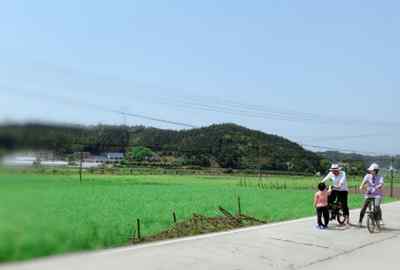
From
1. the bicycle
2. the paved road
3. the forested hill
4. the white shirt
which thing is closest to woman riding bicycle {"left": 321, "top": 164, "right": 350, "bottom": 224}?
the white shirt

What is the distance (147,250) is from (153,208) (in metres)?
9.97

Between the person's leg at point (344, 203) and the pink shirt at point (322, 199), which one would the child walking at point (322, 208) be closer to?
the pink shirt at point (322, 199)

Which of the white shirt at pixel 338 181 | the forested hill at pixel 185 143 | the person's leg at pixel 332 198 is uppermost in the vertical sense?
the forested hill at pixel 185 143

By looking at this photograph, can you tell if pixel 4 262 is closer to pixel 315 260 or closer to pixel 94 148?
pixel 94 148

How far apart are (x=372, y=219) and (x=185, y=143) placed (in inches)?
745

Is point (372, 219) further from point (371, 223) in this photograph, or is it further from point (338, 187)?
point (338, 187)

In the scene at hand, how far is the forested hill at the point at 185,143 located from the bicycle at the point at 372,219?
512cm

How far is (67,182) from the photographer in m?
3.32

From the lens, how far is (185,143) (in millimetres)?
32125

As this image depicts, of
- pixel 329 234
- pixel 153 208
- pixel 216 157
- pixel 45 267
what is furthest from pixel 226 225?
pixel 216 157

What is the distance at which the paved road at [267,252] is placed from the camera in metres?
8.31

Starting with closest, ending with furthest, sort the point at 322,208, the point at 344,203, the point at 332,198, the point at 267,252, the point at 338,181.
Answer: the point at 267,252 → the point at 322,208 → the point at 344,203 → the point at 332,198 → the point at 338,181

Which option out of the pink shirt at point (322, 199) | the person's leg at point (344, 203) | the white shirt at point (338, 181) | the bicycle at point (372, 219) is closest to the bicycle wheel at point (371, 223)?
the bicycle at point (372, 219)

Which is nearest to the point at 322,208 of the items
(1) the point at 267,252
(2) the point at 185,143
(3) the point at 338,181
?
(3) the point at 338,181
